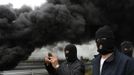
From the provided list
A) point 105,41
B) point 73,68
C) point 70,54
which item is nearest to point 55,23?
point 70,54

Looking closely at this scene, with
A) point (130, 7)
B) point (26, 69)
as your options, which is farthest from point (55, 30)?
point (26, 69)

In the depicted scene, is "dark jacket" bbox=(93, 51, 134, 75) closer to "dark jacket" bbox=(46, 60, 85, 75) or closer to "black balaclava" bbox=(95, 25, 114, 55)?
"black balaclava" bbox=(95, 25, 114, 55)

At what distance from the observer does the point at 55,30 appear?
58.5 feet

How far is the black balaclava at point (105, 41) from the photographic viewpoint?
4.98 meters

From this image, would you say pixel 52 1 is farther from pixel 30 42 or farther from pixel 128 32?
pixel 128 32

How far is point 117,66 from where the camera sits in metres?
4.93

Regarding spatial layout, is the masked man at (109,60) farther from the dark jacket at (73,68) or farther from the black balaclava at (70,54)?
the black balaclava at (70,54)

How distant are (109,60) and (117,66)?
0.11m

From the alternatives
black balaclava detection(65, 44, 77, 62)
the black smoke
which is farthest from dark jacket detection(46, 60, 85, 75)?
the black smoke

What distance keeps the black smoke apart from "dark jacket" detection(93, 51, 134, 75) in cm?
945

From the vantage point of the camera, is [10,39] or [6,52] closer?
[6,52]

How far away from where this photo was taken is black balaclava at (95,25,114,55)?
498 centimetres

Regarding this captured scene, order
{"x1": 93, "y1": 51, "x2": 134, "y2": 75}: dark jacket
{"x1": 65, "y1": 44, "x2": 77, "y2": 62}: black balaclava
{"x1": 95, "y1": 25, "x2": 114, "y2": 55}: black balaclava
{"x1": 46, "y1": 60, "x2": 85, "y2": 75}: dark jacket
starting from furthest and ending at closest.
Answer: {"x1": 65, "y1": 44, "x2": 77, "y2": 62}: black balaclava → {"x1": 46, "y1": 60, "x2": 85, "y2": 75}: dark jacket → {"x1": 95, "y1": 25, "x2": 114, "y2": 55}: black balaclava → {"x1": 93, "y1": 51, "x2": 134, "y2": 75}: dark jacket

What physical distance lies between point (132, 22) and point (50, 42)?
5.67 metres
